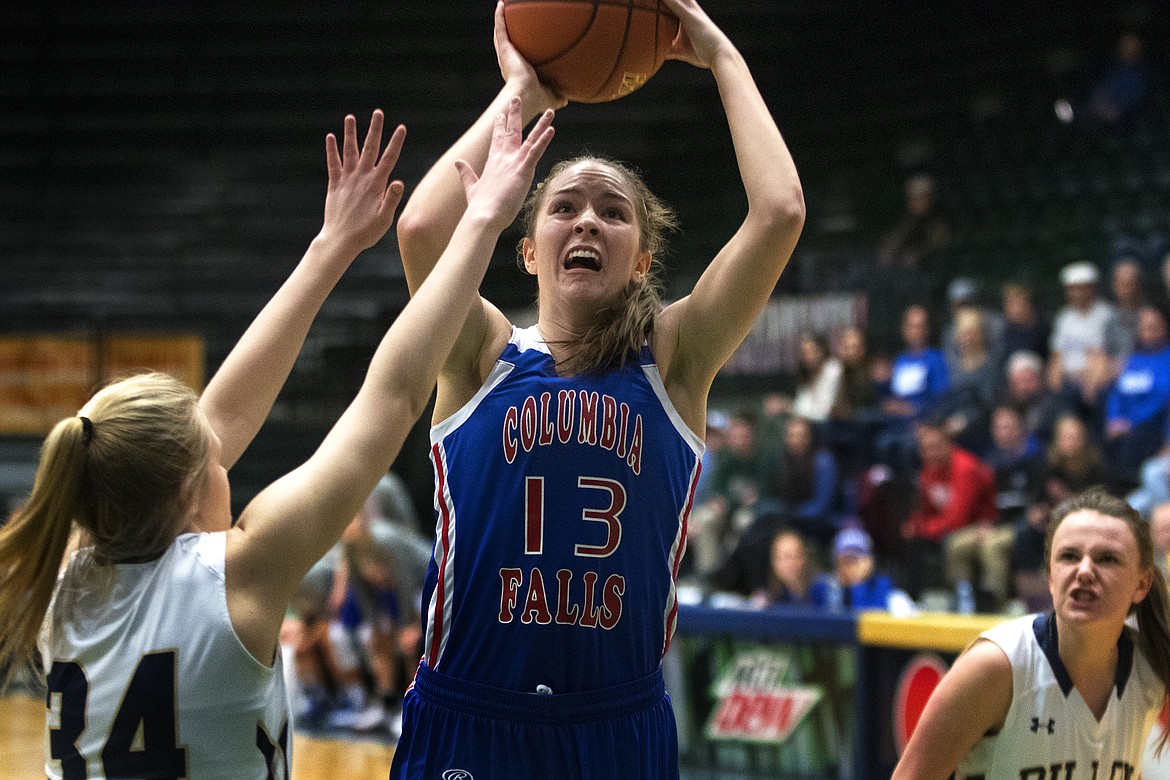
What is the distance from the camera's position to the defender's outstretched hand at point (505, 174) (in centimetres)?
197

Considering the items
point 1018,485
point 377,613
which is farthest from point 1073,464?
point 377,613

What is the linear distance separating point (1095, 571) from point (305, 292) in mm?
1670

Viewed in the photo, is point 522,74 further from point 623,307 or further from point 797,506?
point 797,506

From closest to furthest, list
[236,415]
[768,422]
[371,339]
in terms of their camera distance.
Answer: [236,415], [768,422], [371,339]

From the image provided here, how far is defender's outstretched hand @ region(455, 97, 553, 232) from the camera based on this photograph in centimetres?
197

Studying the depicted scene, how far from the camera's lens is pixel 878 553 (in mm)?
7832

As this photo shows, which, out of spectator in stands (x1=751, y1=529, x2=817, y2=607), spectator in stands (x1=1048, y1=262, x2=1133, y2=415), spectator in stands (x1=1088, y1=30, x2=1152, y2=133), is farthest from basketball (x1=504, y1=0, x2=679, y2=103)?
spectator in stands (x1=1088, y1=30, x2=1152, y2=133)

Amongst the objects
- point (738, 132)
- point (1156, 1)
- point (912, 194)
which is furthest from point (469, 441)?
point (1156, 1)

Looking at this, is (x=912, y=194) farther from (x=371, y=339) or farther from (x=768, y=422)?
(x=371, y=339)

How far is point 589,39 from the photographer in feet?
8.61

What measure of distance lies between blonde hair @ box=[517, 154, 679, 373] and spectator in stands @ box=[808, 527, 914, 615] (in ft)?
14.5

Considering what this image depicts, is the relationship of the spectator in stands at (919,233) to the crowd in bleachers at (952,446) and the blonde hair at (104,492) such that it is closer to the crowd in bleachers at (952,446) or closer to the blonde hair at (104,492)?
the crowd in bleachers at (952,446)

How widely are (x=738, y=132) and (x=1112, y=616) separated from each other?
128cm

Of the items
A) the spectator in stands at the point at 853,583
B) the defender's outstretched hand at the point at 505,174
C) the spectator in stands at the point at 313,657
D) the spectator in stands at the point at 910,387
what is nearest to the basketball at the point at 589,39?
the defender's outstretched hand at the point at 505,174
